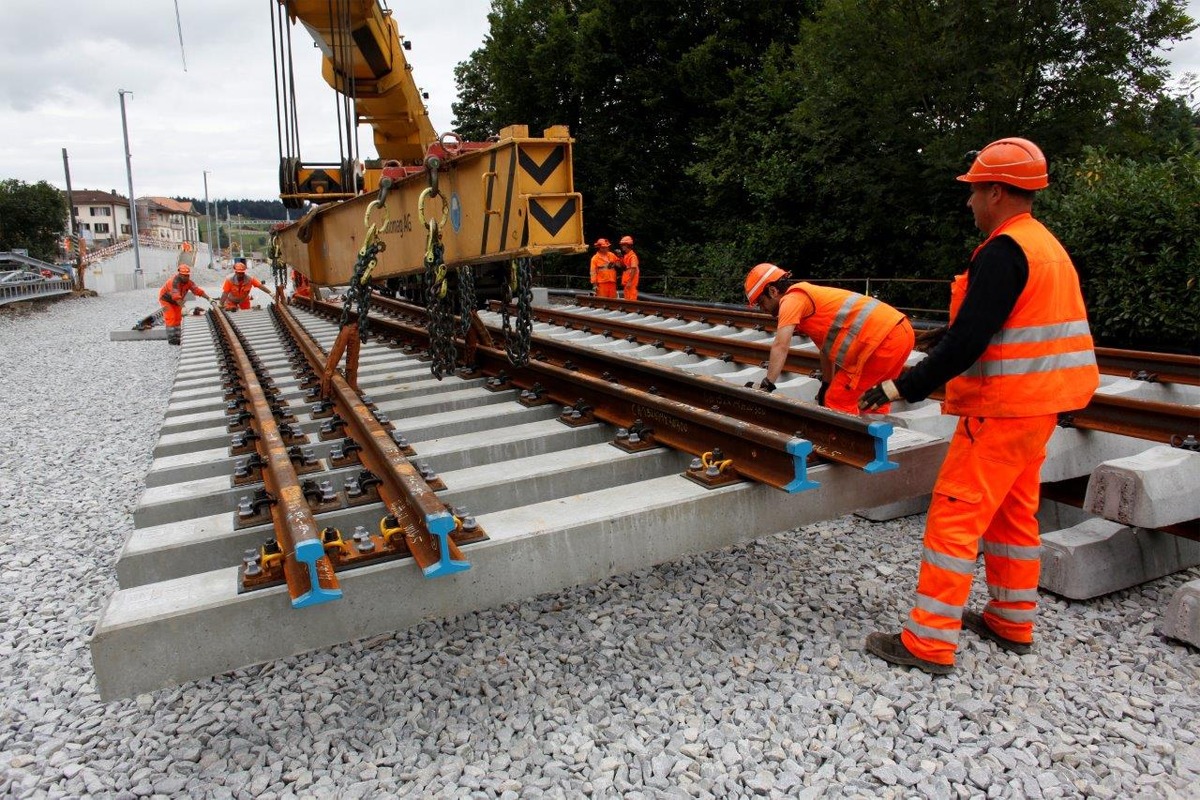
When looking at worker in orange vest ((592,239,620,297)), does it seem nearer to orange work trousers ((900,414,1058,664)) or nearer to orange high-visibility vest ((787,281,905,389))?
orange high-visibility vest ((787,281,905,389))

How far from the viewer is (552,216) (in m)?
4.09

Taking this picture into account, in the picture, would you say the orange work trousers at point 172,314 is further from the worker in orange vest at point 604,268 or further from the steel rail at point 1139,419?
the steel rail at point 1139,419

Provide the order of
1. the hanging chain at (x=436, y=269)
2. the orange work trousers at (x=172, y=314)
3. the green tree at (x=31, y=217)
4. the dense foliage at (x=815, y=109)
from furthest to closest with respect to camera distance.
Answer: the green tree at (x=31, y=217) → the orange work trousers at (x=172, y=314) → the dense foliage at (x=815, y=109) → the hanging chain at (x=436, y=269)

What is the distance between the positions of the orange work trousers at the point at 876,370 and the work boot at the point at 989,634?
4.53 ft

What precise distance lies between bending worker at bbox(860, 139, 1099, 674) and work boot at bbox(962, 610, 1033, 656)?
1 cm

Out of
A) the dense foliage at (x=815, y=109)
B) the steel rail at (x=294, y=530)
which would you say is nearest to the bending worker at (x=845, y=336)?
the steel rail at (x=294, y=530)

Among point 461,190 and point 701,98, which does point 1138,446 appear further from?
point 701,98

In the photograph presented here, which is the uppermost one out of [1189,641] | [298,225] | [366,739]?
[298,225]

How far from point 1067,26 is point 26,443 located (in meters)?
14.6

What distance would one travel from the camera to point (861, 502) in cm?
334

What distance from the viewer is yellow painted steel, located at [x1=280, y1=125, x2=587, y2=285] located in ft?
13.1

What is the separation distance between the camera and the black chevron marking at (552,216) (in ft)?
13.2

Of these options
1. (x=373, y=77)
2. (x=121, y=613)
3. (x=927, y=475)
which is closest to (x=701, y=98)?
(x=373, y=77)

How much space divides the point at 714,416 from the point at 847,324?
1259 millimetres
